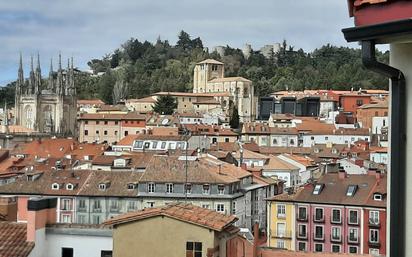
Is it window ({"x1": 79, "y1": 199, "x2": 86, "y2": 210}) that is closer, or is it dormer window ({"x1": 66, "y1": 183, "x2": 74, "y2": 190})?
window ({"x1": 79, "y1": 199, "x2": 86, "y2": 210})

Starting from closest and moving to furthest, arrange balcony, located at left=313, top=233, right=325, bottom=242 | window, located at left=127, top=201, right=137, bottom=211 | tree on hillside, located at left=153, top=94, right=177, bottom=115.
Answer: balcony, located at left=313, top=233, right=325, bottom=242 → window, located at left=127, top=201, right=137, bottom=211 → tree on hillside, located at left=153, top=94, right=177, bottom=115

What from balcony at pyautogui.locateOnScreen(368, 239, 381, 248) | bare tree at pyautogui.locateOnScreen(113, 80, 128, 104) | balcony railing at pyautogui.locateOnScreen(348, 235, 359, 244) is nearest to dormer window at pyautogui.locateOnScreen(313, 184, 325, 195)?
balcony railing at pyautogui.locateOnScreen(348, 235, 359, 244)

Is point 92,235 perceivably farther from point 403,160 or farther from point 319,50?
point 319,50

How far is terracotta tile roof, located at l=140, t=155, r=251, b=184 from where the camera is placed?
41.5 metres

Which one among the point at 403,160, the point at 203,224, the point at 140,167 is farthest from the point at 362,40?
the point at 140,167

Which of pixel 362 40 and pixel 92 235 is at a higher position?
pixel 362 40

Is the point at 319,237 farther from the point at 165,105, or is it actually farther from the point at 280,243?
the point at 165,105

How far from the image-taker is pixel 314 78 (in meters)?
143

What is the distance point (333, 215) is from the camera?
3475cm

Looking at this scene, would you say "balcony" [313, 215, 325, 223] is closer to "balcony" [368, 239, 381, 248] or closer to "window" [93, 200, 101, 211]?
"balcony" [368, 239, 381, 248]

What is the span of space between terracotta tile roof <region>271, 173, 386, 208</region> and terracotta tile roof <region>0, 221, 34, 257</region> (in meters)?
23.6

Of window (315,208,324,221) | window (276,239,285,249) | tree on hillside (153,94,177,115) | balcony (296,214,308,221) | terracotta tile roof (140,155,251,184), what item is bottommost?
window (276,239,285,249)

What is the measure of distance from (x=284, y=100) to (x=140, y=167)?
6697 cm

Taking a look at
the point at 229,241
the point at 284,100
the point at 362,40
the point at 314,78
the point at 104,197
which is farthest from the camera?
the point at 314,78
